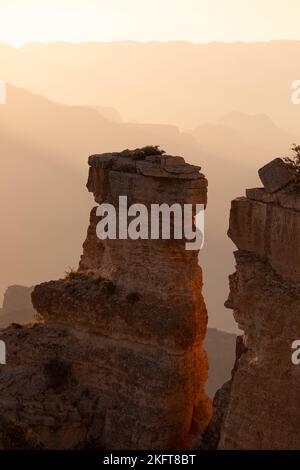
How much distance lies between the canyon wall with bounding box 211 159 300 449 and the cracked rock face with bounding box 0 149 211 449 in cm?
327

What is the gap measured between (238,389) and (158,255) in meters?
6.06

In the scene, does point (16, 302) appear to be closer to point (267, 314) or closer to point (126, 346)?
point (126, 346)

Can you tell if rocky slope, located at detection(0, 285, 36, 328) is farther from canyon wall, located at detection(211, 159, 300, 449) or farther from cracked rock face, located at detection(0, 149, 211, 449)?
canyon wall, located at detection(211, 159, 300, 449)

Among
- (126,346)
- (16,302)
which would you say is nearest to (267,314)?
(126,346)

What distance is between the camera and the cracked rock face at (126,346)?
2283 cm

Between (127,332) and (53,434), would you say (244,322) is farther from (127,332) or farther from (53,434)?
(53,434)

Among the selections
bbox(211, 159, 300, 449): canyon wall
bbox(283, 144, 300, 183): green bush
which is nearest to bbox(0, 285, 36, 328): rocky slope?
bbox(211, 159, 300, 449): canyon wall

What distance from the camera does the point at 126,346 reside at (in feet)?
78.5

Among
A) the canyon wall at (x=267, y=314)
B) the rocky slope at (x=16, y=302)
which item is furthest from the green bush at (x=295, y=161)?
the rocky slope at (x=16, y=302)

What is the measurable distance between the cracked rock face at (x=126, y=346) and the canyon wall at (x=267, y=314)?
10.7ft

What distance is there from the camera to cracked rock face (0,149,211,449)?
22828 mm

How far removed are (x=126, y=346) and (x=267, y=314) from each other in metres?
6.82

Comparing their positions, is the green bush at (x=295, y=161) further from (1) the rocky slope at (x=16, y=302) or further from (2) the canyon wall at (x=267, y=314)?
(1) the rocky slope at (x=16, y=302)
